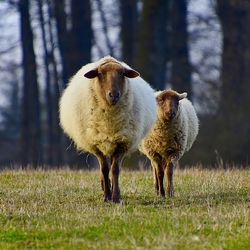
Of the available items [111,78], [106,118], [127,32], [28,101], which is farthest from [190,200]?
[28,101]

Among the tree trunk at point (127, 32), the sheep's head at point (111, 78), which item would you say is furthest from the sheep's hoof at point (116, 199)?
the tree trunk at point (127, 32)

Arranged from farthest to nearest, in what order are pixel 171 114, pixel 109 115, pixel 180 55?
1. pixel 180 55
2. pixel 171 114
3. pixel 109 115

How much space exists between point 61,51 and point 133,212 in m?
16.1

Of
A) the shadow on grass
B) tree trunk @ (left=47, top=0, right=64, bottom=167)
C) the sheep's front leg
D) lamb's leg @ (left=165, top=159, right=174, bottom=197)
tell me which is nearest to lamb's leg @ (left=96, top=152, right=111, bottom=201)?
the shadow on grass

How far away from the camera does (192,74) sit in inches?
902

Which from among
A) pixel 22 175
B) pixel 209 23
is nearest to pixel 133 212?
pixel 22 175

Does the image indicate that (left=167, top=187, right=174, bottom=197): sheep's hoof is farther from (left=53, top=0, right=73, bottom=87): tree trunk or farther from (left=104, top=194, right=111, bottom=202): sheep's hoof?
(left=53, top=0, right=73, bottom=87): tree trunk

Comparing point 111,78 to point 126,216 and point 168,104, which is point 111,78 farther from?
point 126,216

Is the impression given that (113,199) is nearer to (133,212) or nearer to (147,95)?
(133,212)

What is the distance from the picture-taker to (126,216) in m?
6.28

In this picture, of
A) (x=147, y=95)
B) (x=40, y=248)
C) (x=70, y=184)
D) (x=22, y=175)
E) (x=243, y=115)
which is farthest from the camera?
(x=243, y=115)

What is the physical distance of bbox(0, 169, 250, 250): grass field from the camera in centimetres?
526

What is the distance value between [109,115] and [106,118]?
0.06 m

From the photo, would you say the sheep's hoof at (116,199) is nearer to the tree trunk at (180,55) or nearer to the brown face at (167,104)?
the brown face at (167,104)
